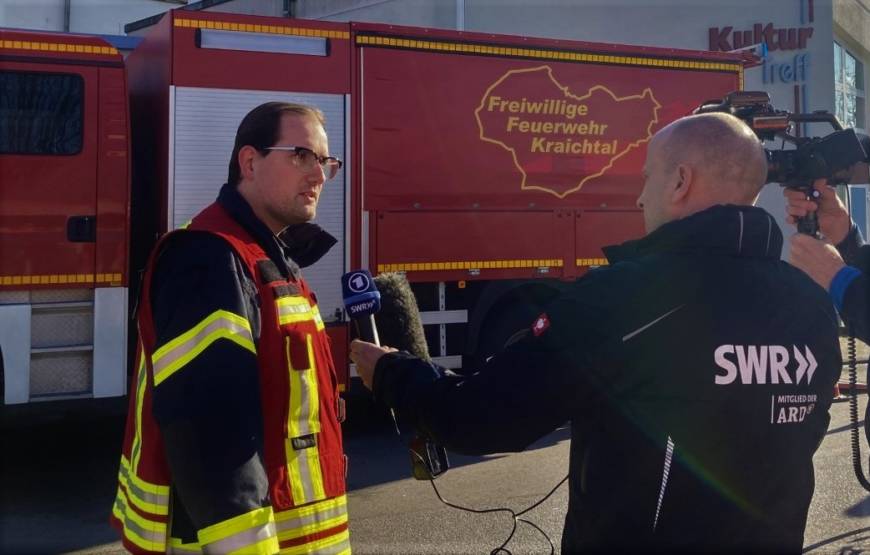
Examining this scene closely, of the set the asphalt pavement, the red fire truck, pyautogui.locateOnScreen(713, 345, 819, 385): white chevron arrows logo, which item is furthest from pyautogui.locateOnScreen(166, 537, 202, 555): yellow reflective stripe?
the red fire truck

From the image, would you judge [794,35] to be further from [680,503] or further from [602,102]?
[680,503]

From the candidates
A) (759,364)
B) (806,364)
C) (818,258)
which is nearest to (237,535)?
(759,364)

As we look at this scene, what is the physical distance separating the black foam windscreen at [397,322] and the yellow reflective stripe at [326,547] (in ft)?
1.98

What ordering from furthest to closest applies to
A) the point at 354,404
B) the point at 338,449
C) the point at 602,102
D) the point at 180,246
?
the point at 354,404 → the point at 602,102 → the point at 338,449 → the point at 180,246

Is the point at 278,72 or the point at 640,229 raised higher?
the point at 278,72

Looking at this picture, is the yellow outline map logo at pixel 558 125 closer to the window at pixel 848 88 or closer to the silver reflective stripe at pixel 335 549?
the silver reflective stripe at pixel 335 549

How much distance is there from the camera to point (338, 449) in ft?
7.21

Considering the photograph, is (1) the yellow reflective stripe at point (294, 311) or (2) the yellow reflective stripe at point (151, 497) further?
(1) the yellow reflective stripe at point (294, 311)

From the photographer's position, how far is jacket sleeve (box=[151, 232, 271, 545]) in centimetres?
181

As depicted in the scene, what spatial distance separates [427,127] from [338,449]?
532cm

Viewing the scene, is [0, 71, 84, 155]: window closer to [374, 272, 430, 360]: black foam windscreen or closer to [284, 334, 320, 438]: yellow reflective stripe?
[374, 272, 430, 360]: black foam windscreen

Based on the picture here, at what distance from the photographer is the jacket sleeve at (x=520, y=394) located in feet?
5.89

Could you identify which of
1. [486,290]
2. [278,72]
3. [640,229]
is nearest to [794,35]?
[640,229]

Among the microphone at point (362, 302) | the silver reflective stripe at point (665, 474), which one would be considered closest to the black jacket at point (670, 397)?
the silver reflective stripe at point (665, 474)
